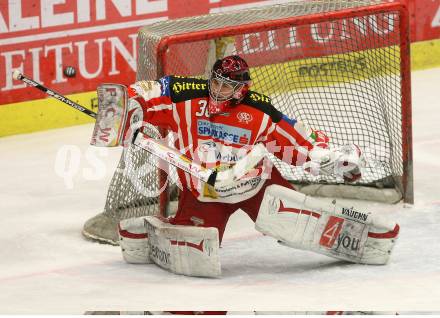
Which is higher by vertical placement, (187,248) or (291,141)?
(291,141)

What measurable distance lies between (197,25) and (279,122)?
1.26m

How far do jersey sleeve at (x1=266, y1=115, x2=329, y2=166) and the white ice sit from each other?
1.93 ft

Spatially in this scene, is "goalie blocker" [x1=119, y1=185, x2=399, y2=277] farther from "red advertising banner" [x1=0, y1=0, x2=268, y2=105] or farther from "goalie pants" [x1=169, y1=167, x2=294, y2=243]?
"red advertising banner" [x1=0, y1=0, x2=268, y2=105]

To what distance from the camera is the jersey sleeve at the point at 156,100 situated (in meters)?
7.31

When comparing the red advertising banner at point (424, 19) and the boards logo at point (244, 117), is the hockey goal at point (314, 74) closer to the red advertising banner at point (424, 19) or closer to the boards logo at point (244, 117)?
the boards logo at point (244, 117)

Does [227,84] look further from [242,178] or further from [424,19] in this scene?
[424,19]

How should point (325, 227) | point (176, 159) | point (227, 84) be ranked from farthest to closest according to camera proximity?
point (325, 227), point (227, 84), point (176, 159)

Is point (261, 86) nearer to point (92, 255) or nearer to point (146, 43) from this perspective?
point (146, 43)

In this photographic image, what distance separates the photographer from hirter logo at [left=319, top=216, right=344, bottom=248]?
741cm

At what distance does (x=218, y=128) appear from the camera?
7.44 meters

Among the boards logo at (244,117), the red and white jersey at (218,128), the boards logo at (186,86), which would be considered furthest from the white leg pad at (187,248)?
the boards logo at (186,86)

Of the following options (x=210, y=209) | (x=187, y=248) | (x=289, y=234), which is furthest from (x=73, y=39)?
(x=289, y=234)

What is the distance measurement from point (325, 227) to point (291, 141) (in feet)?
1.60

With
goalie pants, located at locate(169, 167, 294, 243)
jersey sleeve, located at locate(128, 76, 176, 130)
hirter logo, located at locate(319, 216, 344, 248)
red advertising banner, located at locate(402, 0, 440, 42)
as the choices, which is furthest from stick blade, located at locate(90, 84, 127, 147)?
red advertising banner, located at locate(402, 0, 440, 42)
